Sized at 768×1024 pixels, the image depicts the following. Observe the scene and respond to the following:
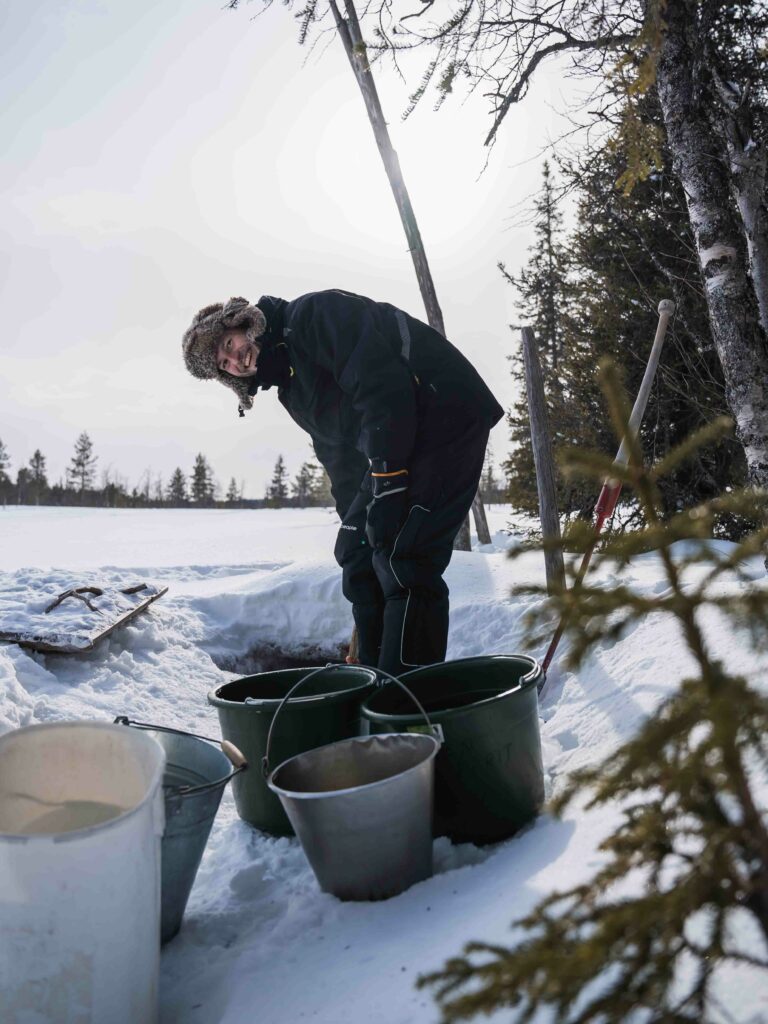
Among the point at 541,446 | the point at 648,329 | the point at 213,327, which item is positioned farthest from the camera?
the point at 648,329

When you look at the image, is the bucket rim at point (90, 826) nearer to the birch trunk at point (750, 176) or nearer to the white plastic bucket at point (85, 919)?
the white plastic bucket at point (85, 919)

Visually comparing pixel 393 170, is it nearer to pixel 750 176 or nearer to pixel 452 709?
pixel 750 176

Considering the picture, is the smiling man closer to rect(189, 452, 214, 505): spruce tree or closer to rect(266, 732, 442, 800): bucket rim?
rect(266, 732, 442, 800): bucket rim

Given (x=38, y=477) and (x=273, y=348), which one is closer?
(x=273, y=348)

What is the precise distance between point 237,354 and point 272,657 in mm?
2740

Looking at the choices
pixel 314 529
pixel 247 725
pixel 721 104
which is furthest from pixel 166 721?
pixel 314 529

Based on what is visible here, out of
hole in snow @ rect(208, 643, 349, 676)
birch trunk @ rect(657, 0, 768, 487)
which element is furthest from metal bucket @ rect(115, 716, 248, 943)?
hole in snow @ rect(208, 643, 349, 676)

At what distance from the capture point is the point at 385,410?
107 inches

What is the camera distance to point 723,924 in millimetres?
673

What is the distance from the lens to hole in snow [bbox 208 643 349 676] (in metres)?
4.90

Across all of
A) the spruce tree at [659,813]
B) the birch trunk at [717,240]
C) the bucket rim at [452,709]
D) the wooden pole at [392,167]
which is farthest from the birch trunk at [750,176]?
the wooden pole at [392,167]

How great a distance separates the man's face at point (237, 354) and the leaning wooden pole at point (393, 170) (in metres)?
4.76

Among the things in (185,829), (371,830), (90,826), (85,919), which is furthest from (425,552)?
(85,919)

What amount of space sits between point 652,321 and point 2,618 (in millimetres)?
7704
